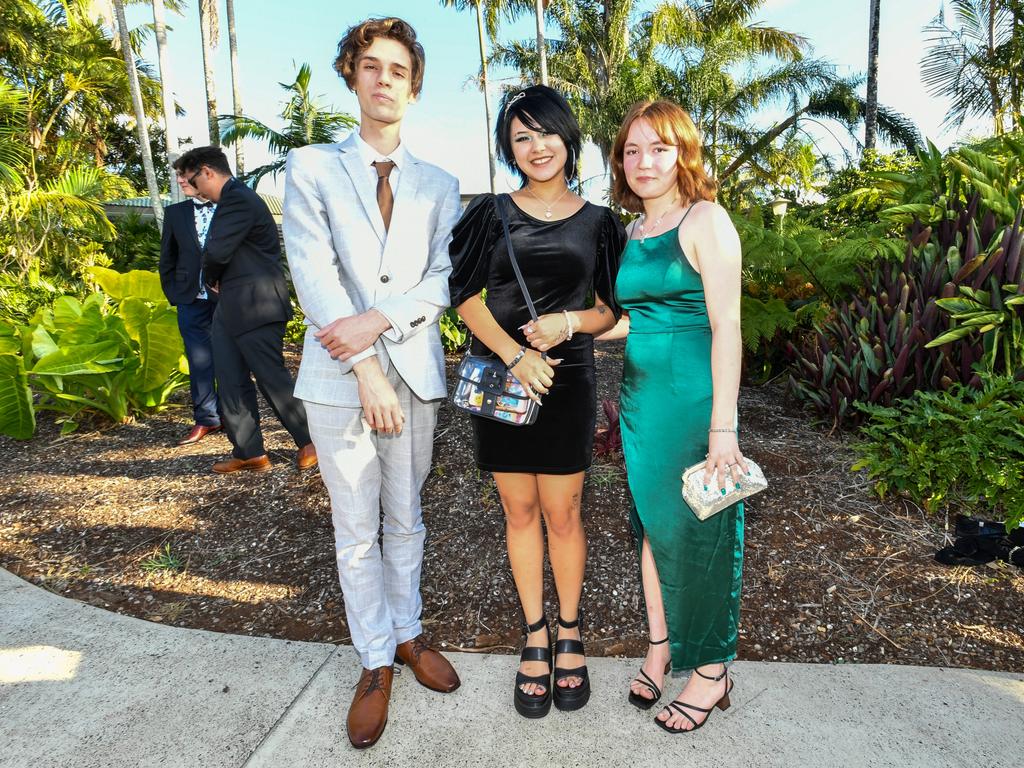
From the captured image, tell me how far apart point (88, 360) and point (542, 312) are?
408 cm

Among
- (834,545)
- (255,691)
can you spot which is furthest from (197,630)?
(834,545)

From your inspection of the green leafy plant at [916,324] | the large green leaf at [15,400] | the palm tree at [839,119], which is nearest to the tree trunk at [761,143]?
the palm tree at [839,119]

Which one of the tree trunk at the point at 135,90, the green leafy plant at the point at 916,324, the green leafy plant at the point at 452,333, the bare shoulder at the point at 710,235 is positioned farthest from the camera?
the tree trunk at the point at 135,90

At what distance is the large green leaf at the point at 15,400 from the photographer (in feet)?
15.8

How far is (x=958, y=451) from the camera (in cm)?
309

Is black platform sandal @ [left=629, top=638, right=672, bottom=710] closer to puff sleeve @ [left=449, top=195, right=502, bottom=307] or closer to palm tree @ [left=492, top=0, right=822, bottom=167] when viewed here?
puff sleeve @ [left=449, top=195, right=502, bottom=307]

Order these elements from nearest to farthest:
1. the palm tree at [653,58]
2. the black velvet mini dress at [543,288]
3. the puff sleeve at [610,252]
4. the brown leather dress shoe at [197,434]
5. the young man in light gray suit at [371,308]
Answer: the young man in light gray suit at [371,308] < the black velvet mini dress at [543,288] < the puff sleeve at [610,252] < the brown leather dress shoe at [197,434] < the palm tree at [653,58]

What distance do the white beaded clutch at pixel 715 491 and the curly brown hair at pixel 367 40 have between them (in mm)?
1612

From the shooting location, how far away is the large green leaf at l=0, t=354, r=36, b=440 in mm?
4809

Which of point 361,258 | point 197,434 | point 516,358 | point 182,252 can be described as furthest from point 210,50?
point 516,358

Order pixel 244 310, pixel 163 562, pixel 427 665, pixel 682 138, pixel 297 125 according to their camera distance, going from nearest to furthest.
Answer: pixel 682 138 → pixel 427 665 → pixel 163 562 → pixel 244 310 → pixel 297 125

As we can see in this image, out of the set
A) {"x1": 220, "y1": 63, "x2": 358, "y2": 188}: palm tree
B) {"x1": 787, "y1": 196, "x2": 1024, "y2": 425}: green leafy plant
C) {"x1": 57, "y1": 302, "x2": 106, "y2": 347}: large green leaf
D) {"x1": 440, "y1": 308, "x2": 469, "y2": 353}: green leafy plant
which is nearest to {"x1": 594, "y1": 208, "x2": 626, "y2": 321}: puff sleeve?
{"x1": 787, "y1": 196, "x2": 1024, "y2": 425}: green leafy plant

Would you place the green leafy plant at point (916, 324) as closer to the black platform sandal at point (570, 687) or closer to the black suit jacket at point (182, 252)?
the black platform sandal at point (570, 687)

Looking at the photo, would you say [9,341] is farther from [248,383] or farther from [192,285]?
[248,383]
